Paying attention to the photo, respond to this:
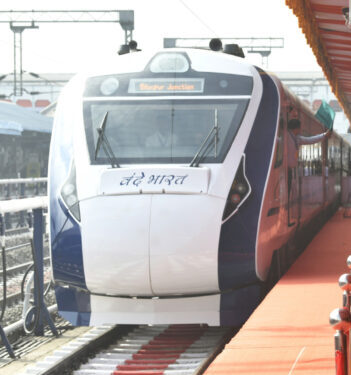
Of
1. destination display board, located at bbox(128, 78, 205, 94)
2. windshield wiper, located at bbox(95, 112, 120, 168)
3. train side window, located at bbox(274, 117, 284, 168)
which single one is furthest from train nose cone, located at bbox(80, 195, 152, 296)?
train side window, located at bbox(274, 117, 284, 168)

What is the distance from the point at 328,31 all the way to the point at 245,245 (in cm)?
Answer: 395

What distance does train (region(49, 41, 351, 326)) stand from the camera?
699 centimetres

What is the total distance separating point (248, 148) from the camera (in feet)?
24.6

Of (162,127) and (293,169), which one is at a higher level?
(162,127)

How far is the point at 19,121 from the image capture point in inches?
1115

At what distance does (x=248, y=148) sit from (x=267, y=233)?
2.51ft

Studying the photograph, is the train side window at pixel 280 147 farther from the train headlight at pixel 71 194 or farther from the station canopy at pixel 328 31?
the train headlight at pixel 71 194

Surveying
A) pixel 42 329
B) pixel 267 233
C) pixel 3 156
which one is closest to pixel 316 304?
pixel 267 233

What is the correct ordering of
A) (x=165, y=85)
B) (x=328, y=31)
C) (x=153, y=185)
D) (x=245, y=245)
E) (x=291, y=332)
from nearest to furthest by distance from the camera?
(x=291, y=332) < (x=153, y=185) < (x=245, y=245) < (x=165, y=85) < (x=328, y=31)

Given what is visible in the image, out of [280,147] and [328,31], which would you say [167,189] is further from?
[328,31]

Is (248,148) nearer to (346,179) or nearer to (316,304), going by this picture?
(316,304)

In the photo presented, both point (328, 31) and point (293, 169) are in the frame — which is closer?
point (293, 169)

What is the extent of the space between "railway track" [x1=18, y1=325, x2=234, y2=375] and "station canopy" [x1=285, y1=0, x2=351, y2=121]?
3.01m

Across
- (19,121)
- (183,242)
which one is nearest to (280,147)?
(183,242)
